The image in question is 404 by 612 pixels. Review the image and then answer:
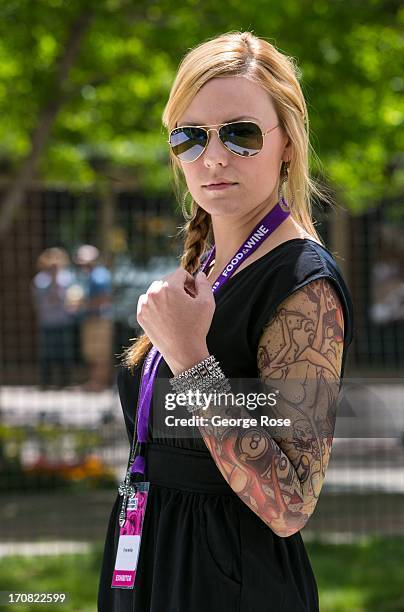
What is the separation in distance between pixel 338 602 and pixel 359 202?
306 inches

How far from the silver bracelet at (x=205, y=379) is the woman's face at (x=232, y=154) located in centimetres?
35

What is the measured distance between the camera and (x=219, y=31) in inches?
278

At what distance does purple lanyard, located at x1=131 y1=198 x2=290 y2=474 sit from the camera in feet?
6.94

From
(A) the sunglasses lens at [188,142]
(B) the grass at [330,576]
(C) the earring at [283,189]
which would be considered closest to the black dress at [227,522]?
(C) the earring at [283,189]

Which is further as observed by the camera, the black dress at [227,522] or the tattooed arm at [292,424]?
the black dress at [227,522]

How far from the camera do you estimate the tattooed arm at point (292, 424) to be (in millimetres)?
1866

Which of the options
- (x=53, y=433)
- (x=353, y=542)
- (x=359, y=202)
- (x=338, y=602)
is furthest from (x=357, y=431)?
(x=359, y=202)

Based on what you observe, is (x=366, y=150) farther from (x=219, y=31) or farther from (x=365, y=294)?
(x=365, y=294)

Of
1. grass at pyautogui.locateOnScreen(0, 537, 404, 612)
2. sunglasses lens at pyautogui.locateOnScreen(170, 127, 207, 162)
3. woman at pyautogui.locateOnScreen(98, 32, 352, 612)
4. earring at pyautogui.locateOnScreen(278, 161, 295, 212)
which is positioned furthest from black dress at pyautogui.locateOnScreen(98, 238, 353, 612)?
grass at pyautogui.locateOnScreen(0, 537, 404, 612)

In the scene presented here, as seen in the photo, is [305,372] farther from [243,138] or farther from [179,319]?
[243,138]

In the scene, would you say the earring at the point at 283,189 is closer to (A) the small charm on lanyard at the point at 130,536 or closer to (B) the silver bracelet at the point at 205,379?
(B) the silver bracelet at the point at 205,379

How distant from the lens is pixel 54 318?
12.2 m

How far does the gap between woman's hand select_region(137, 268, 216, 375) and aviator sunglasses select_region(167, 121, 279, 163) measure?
0.28 meters

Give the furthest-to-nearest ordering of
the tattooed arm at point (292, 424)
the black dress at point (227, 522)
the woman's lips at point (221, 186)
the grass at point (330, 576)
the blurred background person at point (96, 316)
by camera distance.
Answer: the blurred background person at point (96, 316) < the grass at point (330, 576) < the woman's lips at point (221, 186) < the black dress at point (227, 522) < the tattooed arm at point (292, 424)
